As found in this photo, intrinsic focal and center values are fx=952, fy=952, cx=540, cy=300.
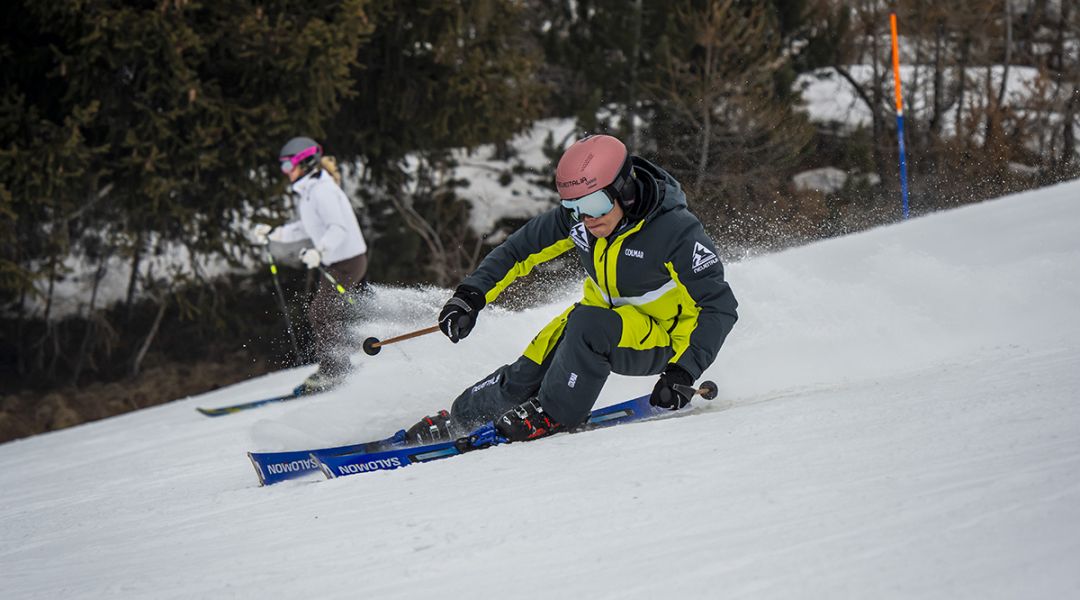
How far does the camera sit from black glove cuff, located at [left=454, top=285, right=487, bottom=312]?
4164 mm

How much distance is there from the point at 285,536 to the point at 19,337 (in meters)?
11.1

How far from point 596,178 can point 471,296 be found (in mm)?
891

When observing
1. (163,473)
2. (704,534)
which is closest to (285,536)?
(704,534)

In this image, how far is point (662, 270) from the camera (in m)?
3.80

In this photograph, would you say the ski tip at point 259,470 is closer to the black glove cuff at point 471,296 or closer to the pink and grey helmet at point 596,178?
the black glove cuff at point 471,296

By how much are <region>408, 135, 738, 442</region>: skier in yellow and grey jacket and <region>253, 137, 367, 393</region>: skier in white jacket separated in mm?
3020

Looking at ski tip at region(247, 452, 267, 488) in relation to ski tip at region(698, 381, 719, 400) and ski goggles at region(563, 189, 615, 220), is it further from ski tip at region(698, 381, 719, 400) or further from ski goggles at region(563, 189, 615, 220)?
ski tip at region(698, 381, 719, 400)

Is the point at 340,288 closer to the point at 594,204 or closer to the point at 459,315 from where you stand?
the point at 459,315

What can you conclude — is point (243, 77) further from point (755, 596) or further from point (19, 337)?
point (755, 596)

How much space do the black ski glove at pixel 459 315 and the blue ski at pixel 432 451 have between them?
41 cm

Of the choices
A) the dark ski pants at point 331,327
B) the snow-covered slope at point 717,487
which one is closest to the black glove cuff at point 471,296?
the snow-covered slope at point 717,487

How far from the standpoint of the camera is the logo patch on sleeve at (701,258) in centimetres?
367

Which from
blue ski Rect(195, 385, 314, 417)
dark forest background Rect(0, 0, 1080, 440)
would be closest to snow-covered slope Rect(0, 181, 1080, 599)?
blue ski Rect(195, 385, 314, 417)

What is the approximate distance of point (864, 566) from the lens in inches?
78.4
